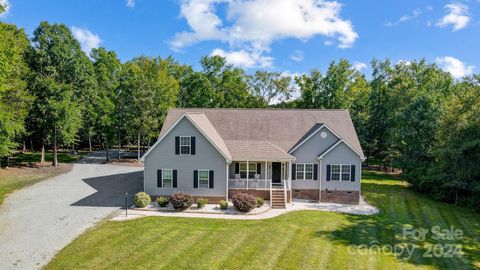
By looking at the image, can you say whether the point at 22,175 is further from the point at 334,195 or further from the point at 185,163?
the point at 334,195

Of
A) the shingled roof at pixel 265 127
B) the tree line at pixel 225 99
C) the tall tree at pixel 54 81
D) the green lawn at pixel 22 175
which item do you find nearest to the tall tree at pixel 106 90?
the tree line at pixel 225 99

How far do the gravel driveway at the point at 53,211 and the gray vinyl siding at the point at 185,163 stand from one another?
10.1 ft

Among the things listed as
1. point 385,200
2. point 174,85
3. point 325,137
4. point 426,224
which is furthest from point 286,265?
point 174,85

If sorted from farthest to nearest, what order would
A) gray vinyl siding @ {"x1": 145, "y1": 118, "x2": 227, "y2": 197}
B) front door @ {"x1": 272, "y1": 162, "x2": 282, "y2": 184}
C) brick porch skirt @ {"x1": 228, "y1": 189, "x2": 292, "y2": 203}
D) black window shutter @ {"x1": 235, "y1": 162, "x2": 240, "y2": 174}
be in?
front door @ {"x1": 272, "y1": 162, "x2": 282, "y2": 184}
black window shutter @ {"x1": 235, "y1": 162, "x2": 240, "y2": 174}
brick porch skirt @ {"x1": 228, "y1": 189, "x2": 292, "y2": 203}
gray vinyl siding @ {"x1": 145, "y1": 118, "x2": 227, "y2": 197}

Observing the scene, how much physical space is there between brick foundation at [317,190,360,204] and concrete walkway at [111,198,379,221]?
1.73 feet

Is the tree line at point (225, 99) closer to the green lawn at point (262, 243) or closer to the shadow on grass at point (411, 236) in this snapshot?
the shadow on grass at point (411, 236)

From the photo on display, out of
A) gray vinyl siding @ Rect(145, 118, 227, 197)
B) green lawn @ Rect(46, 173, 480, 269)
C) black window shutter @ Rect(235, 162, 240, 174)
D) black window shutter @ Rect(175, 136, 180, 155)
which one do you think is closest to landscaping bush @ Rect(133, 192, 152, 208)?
gray vinyl siding @ Rect(145, 118, 227, 197)

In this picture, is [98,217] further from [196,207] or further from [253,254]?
[253,254]

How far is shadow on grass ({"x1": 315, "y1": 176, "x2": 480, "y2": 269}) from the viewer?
49.5ft

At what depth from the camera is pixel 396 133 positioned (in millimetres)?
35531

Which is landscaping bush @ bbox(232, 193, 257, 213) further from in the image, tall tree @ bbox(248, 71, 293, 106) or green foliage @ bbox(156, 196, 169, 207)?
tall tree @ bbox(248, 71, 293, 106)

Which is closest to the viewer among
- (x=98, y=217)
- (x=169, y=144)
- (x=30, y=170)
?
(x=98, y=217)

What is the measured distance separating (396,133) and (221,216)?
81.2 ft

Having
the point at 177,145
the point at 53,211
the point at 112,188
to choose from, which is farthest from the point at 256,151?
the point at 53,211
